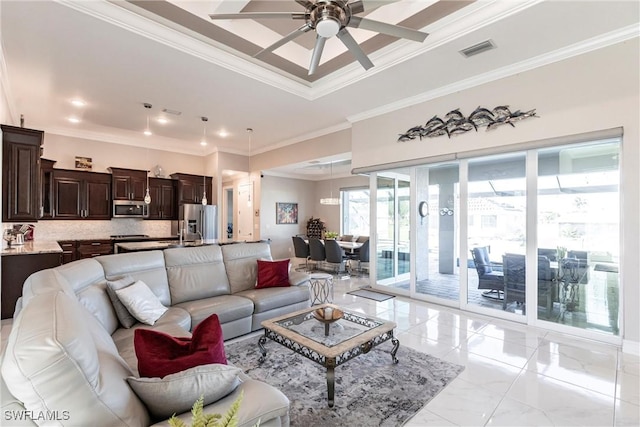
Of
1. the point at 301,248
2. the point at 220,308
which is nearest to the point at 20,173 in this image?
the point at 220,308

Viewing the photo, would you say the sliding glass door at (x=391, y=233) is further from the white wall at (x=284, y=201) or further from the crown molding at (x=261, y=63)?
the white wall at (x=284, y=201)

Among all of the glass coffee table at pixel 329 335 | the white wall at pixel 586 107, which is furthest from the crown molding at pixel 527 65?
the glass coffee table at pixel 329 335

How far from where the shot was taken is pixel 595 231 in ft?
11.6

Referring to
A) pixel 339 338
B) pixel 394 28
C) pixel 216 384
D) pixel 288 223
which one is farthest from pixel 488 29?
pixel 288 223

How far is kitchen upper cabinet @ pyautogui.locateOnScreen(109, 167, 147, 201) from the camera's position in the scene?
6.79 m

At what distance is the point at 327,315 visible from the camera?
2.79m

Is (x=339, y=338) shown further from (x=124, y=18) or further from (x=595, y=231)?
(x=124, y=18)

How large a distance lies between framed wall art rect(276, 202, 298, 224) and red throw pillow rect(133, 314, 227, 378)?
301 inches

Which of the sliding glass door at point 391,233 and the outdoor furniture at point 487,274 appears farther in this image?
the sliding glass door at point 391,233

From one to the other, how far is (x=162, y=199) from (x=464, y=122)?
682 centimetres

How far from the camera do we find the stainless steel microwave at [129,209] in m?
6.81

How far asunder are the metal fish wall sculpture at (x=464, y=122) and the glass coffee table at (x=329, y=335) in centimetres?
304

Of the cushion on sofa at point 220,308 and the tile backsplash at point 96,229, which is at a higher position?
the tile backsplash at point 96,229

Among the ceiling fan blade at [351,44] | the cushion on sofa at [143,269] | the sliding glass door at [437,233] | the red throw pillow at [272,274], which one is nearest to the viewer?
the ceiling fan blade at [351,44]
